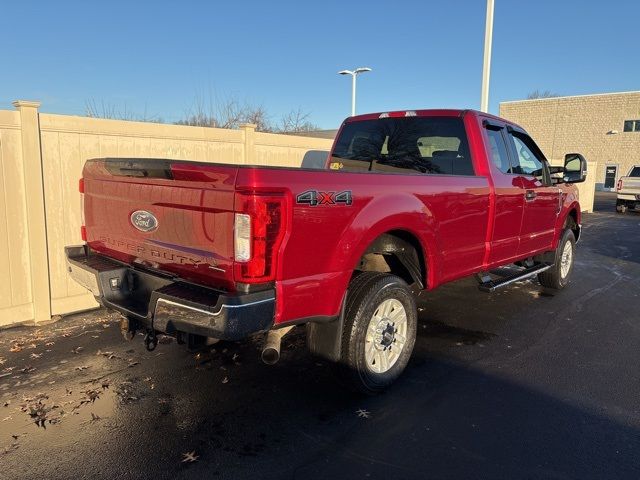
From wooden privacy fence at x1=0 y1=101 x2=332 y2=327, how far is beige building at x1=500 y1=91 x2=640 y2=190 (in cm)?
3875

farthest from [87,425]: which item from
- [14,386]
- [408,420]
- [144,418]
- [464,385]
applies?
[464,385]

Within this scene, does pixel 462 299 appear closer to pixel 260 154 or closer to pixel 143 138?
pixel 260 154

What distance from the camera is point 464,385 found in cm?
394

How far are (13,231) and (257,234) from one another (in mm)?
3761

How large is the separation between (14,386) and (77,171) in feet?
8.32

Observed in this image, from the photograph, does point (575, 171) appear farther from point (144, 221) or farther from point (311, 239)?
point (144, 221)

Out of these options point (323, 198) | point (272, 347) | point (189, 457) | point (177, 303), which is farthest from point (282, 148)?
point (189, 457)

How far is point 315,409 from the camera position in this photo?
3.55 m

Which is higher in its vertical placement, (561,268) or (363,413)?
(561,268)

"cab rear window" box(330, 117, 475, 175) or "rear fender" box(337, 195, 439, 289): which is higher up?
"cab rear window" box(330, 117, 475, 175)

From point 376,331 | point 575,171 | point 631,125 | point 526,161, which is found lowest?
point 376,331

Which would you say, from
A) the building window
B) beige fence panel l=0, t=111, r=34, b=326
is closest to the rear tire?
beige fence panel l=0, t=111, r=34, b=326

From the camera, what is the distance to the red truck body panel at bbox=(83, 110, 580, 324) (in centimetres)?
280

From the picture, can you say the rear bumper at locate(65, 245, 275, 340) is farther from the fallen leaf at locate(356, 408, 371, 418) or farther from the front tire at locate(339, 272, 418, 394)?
the fallen leaf at locate(356, 408, 371, 418)
